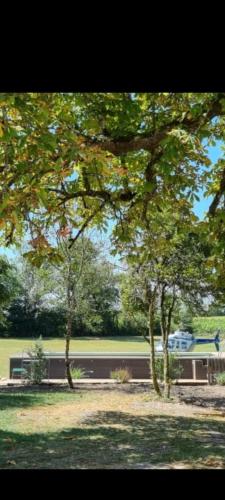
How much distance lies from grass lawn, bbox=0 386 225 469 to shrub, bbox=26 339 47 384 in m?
2.60

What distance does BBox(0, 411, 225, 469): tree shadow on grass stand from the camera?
605 cm

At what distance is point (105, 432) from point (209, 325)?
76.9ft

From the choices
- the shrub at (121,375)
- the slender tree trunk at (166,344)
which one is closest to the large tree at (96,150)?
the slender tree trunk at (166,344)

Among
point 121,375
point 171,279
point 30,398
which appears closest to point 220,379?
point 121,375

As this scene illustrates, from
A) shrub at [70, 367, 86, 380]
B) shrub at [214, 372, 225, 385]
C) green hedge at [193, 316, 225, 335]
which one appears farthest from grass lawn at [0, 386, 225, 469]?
green hedge at [193, 316, 225, 335]

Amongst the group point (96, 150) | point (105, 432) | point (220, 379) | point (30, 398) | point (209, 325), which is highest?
point (96, 150)

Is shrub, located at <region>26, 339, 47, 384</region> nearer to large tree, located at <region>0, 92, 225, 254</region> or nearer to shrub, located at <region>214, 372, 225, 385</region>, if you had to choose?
shrub, located at <region>214, 372, 225, 385</region>

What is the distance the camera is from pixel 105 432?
8211 millimetres

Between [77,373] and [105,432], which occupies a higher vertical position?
[77,373]

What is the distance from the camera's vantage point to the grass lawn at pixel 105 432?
6.14 m

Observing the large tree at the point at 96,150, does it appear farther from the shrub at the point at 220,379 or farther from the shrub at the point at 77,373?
the shrub at the point at 77,373

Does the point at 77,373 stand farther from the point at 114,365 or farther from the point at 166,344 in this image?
the point at 166,344
